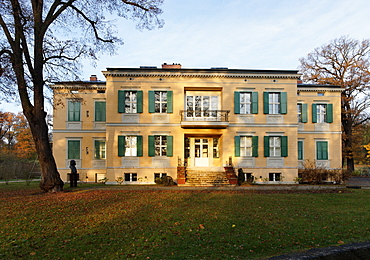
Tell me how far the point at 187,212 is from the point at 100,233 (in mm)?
3174

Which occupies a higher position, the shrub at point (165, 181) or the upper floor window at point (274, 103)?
the upper floor window at point (274, 103)

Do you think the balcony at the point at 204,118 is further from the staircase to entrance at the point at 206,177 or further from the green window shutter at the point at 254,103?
the staircase to entrance at the point at 206,177

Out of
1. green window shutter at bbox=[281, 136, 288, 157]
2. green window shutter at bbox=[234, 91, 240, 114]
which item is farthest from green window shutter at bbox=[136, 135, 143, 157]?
green window shutter at bbox=[281, 136, 288, 157]

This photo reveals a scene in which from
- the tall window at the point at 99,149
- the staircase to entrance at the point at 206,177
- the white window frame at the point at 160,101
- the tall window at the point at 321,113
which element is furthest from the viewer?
the tall window at the point at 321,113

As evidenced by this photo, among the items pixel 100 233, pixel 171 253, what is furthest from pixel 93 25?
pixel 171 253

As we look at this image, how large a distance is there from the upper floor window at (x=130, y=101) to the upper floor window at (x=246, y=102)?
23.8 ft

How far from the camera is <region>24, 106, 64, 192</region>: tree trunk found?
1265 centimetres

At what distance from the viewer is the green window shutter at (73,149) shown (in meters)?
20.8

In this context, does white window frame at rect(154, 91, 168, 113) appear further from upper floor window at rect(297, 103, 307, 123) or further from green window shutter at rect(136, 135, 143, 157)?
upper floor window at rect(297, 103, 307, 123)

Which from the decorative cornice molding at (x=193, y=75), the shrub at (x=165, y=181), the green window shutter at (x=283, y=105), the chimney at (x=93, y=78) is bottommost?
the shrub at (x=165, y=181)

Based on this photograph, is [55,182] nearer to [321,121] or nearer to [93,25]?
[93,25]

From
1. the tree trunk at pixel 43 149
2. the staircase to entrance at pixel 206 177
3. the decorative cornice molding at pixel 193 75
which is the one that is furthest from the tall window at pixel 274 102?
the tree trunk at pixel 43 149

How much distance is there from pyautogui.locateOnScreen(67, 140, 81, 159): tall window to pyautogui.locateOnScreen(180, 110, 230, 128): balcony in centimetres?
897

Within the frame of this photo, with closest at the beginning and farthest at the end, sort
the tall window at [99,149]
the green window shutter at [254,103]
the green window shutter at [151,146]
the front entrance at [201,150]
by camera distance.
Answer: the green window shutter at [151,146], the green window shutter at [254,103], the front entrance at [201,150], the tall window at [99,149]
